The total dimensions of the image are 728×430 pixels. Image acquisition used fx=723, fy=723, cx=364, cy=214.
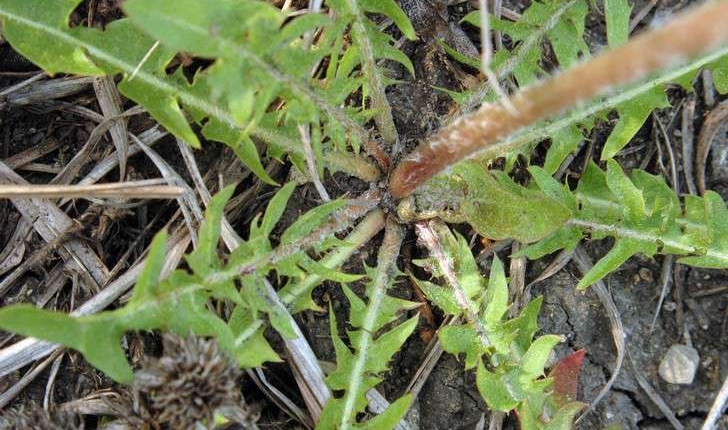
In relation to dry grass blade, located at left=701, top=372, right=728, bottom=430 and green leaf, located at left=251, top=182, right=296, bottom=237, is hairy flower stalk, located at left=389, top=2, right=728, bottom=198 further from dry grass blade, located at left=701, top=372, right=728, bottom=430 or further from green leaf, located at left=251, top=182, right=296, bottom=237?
dry grass blade, located at left=701, top=372, right=728, bottom=430

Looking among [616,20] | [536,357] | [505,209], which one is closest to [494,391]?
[536,357]

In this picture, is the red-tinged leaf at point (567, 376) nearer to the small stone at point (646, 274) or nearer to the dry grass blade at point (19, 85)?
the small stone at point (646, 274)

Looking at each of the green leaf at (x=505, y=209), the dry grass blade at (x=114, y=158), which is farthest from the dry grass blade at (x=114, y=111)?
the green leaf at (x=505, y=209)

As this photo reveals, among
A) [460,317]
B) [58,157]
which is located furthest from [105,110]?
[460,317]

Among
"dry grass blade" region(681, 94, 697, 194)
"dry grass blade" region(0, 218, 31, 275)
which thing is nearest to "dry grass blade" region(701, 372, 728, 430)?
"dry grass blade" region(681, 94, 697, 194)

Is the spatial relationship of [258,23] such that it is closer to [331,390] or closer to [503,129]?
[503,129]
